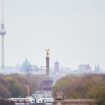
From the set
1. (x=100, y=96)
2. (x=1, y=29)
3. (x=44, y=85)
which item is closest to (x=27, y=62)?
(x=1, y=29)

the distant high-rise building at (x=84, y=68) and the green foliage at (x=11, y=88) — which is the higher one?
the distant high-rise building at (x=84, y=68)

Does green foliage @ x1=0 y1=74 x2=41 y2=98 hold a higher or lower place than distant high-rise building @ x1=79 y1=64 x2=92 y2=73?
lower

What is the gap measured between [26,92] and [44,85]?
2717 centimetres

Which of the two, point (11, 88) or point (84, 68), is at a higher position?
point (84, 68)

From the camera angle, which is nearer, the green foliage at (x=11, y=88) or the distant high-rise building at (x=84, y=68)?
the green foliage at (x=11, y=88)

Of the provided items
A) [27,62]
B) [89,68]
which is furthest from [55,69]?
[89,68]

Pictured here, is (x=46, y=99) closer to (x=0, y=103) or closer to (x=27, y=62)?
(x=0, y=103)

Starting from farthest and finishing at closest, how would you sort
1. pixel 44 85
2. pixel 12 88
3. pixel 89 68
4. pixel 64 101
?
1. pixel 89 68
2. pixel 44 85
3. pixel 12 88
4. pixel 64 101

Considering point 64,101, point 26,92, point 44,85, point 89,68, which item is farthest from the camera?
point 89,68

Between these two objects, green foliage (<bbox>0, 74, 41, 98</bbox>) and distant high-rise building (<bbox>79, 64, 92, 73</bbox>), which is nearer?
green foliage (<bbox>0, 74, 41, 98</bbox>)

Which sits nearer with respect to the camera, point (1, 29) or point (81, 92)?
point (81, 92)

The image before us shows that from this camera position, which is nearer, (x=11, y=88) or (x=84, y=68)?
(x=11, y=88)

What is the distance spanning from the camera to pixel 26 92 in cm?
9738

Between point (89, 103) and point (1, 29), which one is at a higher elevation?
point (1, 29)
